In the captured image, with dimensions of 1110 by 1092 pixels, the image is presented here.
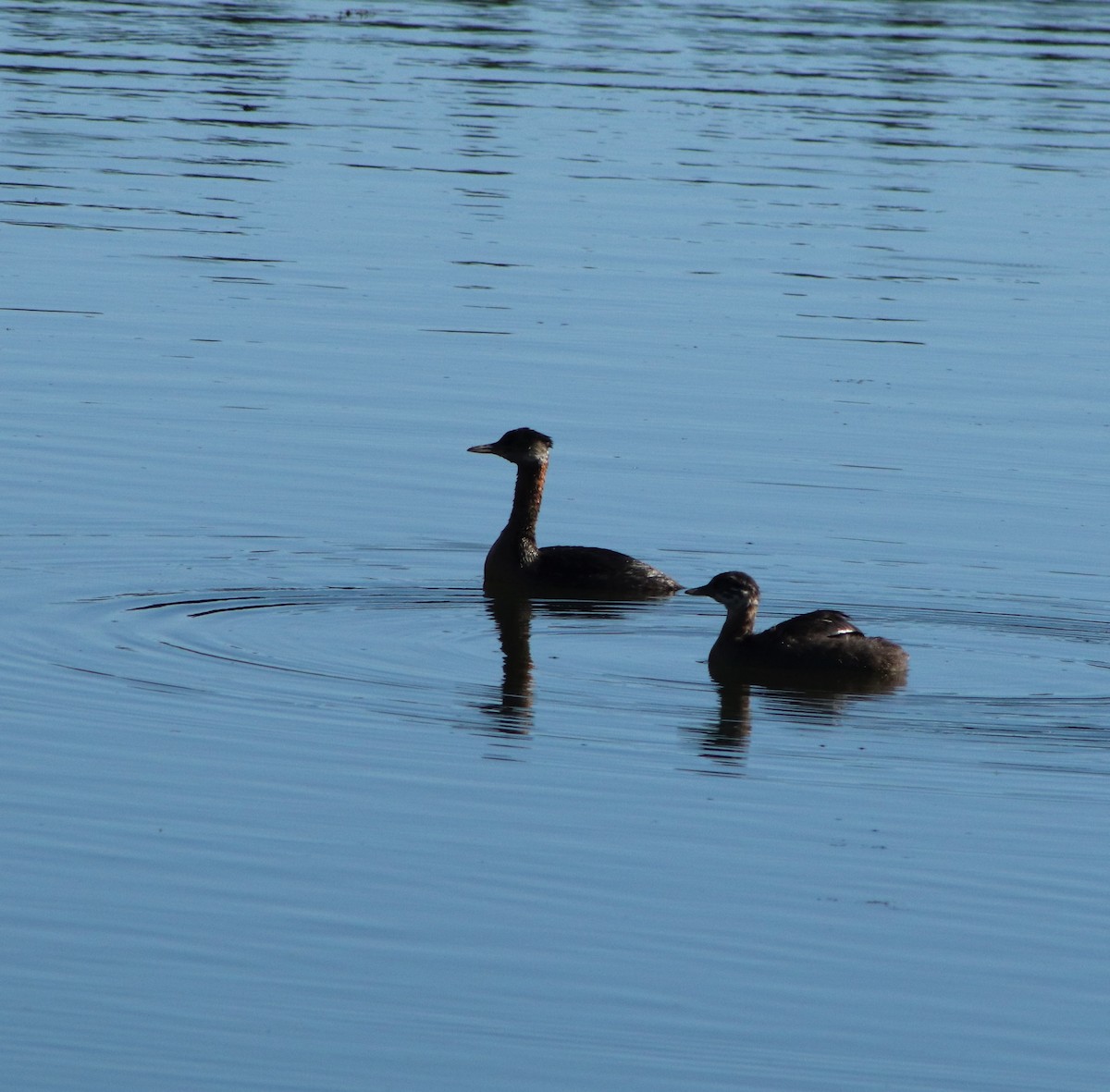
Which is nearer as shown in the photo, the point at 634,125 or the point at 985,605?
the point at 985,605

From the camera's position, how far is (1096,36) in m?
52.5

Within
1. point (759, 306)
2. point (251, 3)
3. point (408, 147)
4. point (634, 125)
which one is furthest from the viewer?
point (251, 3)

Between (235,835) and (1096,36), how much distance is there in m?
46.9

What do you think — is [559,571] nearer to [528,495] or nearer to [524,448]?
[528,495]

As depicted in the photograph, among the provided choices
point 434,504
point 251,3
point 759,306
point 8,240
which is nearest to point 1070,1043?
point 434,504

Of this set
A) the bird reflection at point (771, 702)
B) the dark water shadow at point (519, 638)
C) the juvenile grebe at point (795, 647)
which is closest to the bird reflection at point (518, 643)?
the dark water shadow at point (519, 638)

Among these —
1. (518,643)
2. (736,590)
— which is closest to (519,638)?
(518,643)

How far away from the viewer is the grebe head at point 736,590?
12.6m

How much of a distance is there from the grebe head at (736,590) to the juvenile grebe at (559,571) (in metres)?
1.40

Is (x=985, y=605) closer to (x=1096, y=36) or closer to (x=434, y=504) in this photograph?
(x=434, y=504)

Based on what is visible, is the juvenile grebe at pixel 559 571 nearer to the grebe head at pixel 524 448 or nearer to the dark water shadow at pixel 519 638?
the dark water shadow at pixel 519 638

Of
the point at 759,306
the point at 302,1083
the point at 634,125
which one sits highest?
the point at 634,125

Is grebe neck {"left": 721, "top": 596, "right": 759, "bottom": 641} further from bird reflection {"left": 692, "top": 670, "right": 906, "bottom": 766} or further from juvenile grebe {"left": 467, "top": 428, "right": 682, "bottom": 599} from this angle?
juvenile grebe {"left": 467, "top": 428, "right": 682, "bottom": 599}

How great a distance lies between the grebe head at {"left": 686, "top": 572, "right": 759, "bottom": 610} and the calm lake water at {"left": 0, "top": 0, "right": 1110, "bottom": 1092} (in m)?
0.65
